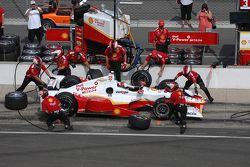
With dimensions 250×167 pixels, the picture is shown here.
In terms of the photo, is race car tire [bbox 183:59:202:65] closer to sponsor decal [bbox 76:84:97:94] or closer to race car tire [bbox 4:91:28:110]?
sponsor decal [bbox 76:84:97:94]

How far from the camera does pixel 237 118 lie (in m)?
21.2

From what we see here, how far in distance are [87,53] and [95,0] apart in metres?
8.00

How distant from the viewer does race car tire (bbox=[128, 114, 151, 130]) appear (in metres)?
19.8

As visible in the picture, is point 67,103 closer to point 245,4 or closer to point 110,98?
point 110,98

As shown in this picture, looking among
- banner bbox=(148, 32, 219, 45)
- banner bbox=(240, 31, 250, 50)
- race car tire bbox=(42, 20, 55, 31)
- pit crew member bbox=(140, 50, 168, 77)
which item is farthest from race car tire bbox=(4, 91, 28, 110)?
race car tire bbox=(42, 20, 55, 31)

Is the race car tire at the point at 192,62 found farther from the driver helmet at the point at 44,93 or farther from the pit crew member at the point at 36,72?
the driver helmet at the point at 44,93

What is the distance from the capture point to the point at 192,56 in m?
24.9

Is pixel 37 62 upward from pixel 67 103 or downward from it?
upward

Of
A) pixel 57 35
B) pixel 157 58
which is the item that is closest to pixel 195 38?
pixel 157 58

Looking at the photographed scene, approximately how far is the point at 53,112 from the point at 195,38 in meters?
7.49

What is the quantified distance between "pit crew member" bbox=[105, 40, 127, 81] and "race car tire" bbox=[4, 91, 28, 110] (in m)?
3.15

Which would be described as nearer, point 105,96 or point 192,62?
point 105,96

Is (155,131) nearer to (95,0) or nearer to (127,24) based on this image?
(127,24)

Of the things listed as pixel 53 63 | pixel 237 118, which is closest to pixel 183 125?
pixel 237 118
